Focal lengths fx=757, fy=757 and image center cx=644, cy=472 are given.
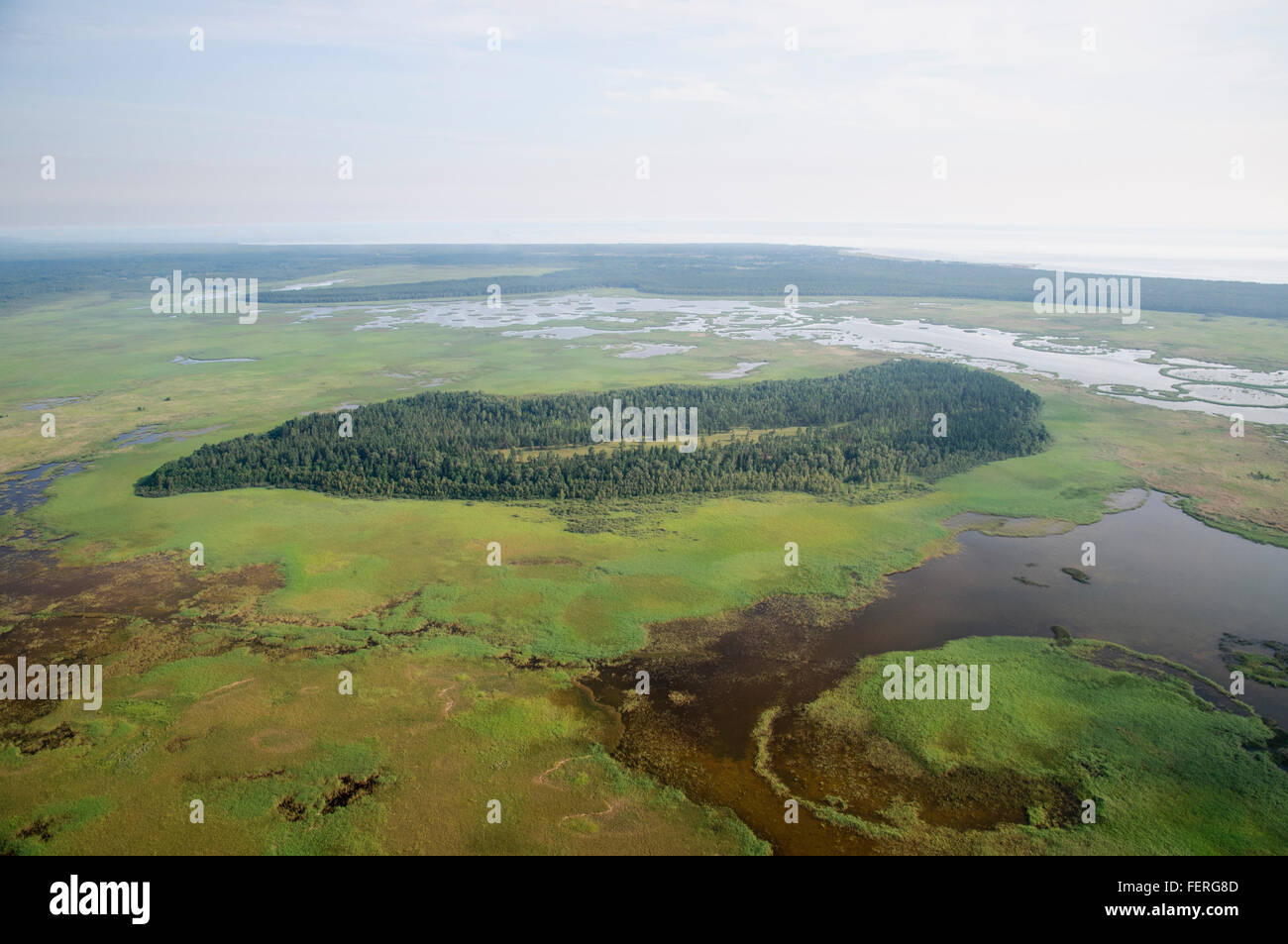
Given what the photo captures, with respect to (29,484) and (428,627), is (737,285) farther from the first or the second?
(428,627)

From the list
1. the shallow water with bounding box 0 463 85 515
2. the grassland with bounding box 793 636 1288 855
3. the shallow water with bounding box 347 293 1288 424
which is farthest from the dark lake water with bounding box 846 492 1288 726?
the shallow water with bounding box 0 463 85 515

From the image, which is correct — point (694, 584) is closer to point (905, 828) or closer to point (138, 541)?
point (905, 828)

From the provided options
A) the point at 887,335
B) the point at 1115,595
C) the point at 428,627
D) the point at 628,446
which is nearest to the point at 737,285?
the point at 887,335

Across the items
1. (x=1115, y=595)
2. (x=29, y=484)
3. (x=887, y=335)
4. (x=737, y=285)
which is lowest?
(x=1115, y=595)

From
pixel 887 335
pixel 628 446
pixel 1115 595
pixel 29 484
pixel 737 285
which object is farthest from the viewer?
pixel 737 285

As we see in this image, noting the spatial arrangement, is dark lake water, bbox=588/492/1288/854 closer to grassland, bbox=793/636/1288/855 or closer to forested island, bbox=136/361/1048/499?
grassland, bbox=793/636/1288/855
